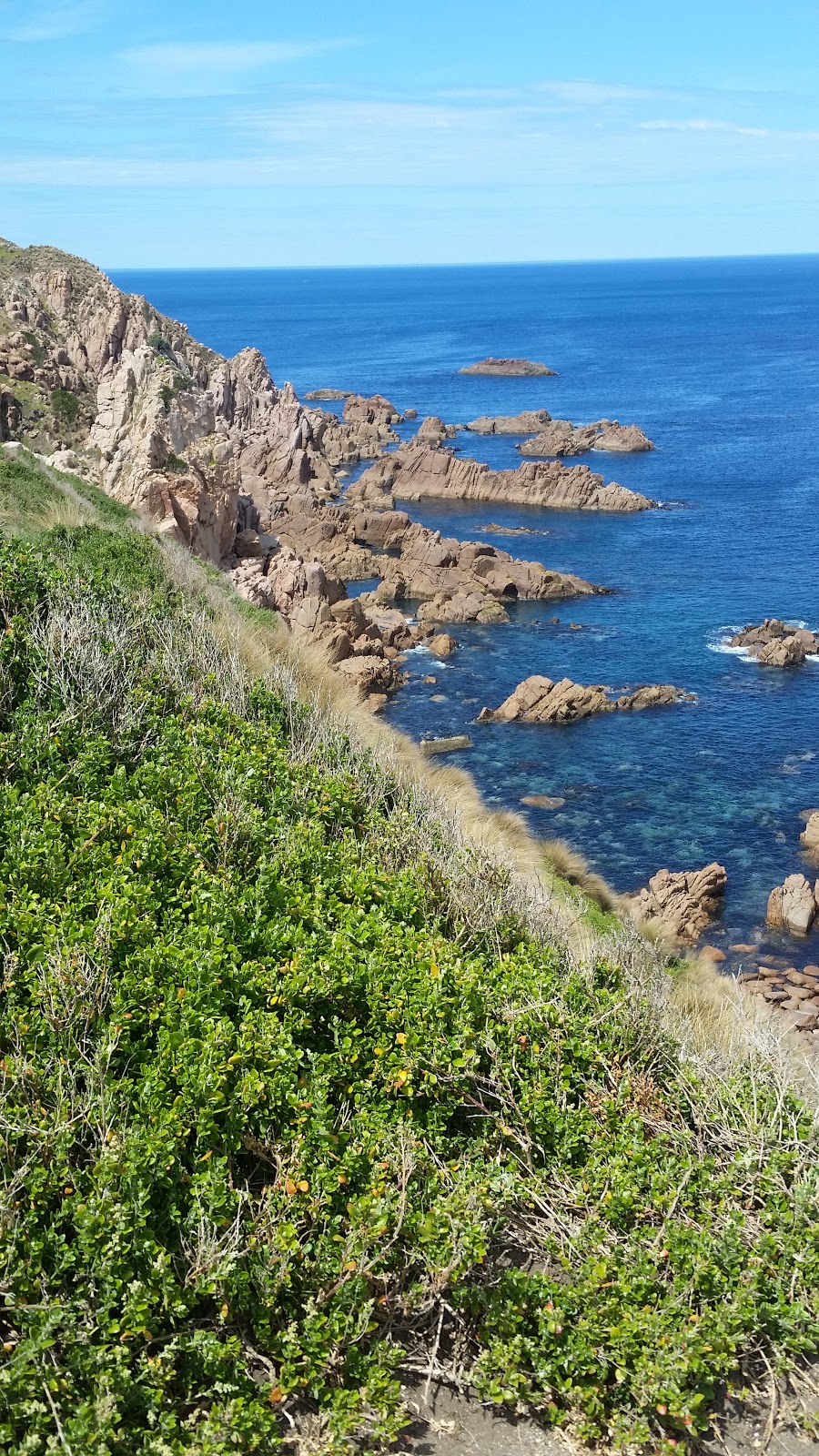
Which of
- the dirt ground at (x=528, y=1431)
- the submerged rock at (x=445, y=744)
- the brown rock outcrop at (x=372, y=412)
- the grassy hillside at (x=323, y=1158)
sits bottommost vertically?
the submerged rock at (x=445, y=744)

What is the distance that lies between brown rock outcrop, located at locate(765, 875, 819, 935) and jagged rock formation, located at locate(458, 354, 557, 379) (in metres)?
137

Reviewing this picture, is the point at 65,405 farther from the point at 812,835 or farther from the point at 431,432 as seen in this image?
the point at 431,432

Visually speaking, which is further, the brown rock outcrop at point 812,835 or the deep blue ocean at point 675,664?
the deep blue ocean at point 675,664

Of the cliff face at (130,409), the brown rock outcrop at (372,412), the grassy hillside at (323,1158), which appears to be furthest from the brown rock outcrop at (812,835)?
the brown rock outcrop at (372,412)

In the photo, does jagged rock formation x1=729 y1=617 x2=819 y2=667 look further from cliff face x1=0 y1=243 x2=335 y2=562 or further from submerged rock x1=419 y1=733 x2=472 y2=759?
cliff face x1=0 y1=243 x2=335 y2=562

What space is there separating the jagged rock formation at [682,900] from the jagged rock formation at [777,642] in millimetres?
21786

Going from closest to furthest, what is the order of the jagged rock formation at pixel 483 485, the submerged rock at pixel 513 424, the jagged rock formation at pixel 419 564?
the jagged rock formation at pixel 419 564 < the jagged rock formation at pixel 483 485 < the submerged rock at pixel 513 424

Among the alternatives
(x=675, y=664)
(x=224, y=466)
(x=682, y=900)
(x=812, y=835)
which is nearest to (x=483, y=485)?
(x=675, y=664)

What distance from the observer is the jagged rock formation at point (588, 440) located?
354ft

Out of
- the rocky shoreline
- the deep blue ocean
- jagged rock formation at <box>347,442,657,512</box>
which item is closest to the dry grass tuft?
the rocky shoreline

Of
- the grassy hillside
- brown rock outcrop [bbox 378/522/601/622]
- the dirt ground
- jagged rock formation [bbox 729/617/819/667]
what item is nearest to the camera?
the grassy hillside

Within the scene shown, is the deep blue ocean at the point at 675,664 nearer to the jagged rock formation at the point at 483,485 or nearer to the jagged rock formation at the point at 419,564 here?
the jagged rock formation at the point at 419,564

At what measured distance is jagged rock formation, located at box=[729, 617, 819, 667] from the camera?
53938 millimetres

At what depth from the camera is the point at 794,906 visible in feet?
109
